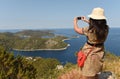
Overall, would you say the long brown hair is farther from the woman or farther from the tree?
the tree

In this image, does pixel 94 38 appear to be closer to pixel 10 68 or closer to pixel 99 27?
pixel 99 27

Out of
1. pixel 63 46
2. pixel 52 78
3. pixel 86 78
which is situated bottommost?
pixel 63 46

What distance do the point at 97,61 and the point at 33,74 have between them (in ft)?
124

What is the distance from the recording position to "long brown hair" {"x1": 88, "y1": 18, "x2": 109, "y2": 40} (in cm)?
538

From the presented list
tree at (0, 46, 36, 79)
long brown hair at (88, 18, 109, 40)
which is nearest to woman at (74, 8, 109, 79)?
long brown hair at (88, 18, 109, 40)

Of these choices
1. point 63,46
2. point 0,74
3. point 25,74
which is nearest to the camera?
point 0,74

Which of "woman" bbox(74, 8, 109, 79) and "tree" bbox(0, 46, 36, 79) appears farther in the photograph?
"tree" bbox(0, 46, 36, 79)

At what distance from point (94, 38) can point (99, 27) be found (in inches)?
10.5

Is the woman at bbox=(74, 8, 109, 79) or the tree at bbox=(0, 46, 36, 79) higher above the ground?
the woman at bbox=(74, 8, 109, 79)

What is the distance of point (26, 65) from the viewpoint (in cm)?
4309

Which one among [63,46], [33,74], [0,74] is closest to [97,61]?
[0,74]

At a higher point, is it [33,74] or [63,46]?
[33,74]

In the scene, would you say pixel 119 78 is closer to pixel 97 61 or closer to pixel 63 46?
pixel 97 61

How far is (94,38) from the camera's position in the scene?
5516 millimetres
